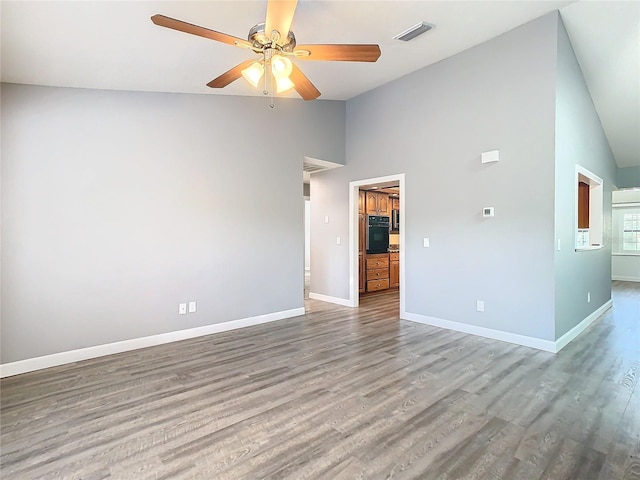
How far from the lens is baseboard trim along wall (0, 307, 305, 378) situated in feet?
10.2

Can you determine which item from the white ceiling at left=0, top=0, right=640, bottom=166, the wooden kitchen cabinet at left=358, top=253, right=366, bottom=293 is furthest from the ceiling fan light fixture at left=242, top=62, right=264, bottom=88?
the wooden kitchen cabinet at left=358, top=253, right=366, bottom=293

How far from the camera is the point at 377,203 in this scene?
724 cm

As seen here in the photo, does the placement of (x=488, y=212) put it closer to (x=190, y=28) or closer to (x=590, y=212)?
(x=590, y=212)

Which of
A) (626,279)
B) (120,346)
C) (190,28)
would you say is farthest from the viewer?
(626,279)

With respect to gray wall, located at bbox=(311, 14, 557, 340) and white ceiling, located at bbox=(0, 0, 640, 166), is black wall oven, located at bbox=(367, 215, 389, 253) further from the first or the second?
white ceiling, located at bbox=(0, 0, 640, 166)

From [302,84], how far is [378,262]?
4952mm

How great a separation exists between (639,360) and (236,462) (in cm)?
401

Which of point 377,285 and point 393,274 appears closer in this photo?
point 377,285

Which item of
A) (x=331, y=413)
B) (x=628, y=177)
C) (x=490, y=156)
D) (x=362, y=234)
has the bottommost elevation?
(x=331, y=413)

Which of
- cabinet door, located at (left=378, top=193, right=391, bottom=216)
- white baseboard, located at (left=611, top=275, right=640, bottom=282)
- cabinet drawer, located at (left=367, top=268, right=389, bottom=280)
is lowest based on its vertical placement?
white baseboard, located at (left=611, top=275, right=640, bottom=282)

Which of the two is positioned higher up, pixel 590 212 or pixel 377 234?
pixel 590 212

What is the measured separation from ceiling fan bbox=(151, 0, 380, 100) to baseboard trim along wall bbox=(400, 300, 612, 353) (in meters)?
3.33

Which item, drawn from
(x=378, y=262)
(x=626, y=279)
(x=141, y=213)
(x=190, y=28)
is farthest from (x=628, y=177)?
(x=141, y=213)

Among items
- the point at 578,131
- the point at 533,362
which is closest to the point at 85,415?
the point at 533,362
